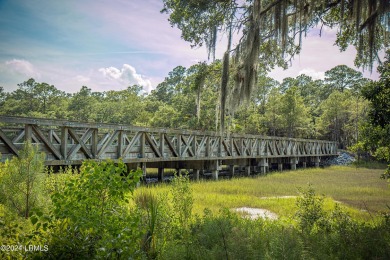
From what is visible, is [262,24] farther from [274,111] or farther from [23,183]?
[274,111]

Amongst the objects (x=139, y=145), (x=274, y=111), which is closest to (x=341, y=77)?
(x=274, y=111)

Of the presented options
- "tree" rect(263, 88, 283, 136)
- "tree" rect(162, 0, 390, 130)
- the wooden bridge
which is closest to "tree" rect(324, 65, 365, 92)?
"tree" rect(263, 88, 283, 136)

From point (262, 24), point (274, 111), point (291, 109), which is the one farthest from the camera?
point (274, 111)

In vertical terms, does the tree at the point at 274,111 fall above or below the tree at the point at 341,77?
below

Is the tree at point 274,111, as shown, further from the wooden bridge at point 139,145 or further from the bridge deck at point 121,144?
the bridge deck at point 121,144

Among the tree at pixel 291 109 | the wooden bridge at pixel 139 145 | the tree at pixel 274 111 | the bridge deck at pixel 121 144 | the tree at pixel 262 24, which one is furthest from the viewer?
the tree at pixel 274 111

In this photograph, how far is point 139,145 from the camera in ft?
41.8

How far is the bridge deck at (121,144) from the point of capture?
8727mm

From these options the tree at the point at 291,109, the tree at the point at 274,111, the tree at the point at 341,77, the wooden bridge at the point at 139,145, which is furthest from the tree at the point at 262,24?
the tree at the point at 341,77

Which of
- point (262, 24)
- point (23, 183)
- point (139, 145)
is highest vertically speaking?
point (262, 24)

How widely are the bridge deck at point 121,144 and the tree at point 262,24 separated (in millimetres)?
2754

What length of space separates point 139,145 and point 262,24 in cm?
713

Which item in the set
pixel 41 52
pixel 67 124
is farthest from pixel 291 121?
pixel 41 52

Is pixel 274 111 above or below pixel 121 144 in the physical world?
above
